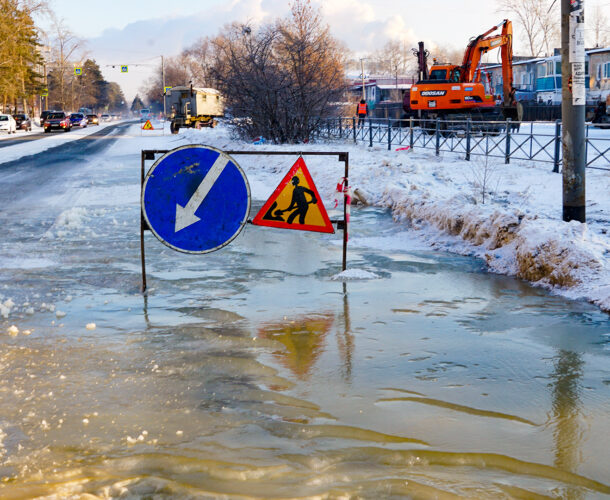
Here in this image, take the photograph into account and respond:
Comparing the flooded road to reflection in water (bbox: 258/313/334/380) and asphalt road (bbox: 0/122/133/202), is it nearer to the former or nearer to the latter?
reflection in water (bbox: 258/313/334/380)

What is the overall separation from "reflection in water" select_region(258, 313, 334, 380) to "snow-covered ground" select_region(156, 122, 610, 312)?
8.43 ft

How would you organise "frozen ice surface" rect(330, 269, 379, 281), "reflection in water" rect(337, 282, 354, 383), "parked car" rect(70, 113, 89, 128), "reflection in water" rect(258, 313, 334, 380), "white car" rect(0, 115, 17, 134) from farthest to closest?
"parked car" rect(70, 113, 89, 128) → "white car" rect(0, 115, 17, 134) → "frozen ice surface" rect(330, 269, 379, 281) → "reflection in water" rect(258, 313, 334, 380) → "reflection in water" rect(337, 282, 354, 383)

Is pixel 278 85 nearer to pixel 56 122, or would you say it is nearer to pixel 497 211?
pixel 497 211

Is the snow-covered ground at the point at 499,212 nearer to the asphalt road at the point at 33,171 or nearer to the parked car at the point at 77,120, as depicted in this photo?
the asphalt road at the point at 33,171

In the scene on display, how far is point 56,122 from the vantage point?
66.4 m

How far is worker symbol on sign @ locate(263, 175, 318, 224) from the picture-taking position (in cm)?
749

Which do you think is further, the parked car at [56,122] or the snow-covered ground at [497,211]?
the parked car at [56,122]

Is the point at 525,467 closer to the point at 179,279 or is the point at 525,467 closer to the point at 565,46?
the point at 179,279

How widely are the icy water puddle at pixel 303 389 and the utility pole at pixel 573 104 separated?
188 centimetres

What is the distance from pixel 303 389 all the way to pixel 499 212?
17.8 feet

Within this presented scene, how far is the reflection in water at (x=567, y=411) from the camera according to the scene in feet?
11.9

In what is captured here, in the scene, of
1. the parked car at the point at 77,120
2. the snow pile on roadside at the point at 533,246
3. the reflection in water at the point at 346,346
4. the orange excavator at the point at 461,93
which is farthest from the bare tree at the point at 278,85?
the parked car at the point at 77,120

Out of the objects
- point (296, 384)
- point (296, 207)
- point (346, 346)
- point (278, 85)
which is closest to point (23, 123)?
point (278, 85)

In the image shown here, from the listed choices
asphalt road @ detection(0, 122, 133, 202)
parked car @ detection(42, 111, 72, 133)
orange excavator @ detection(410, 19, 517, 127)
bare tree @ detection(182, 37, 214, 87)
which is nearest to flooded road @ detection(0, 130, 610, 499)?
asphalt road @ detection(0, 122, 133, 202)
